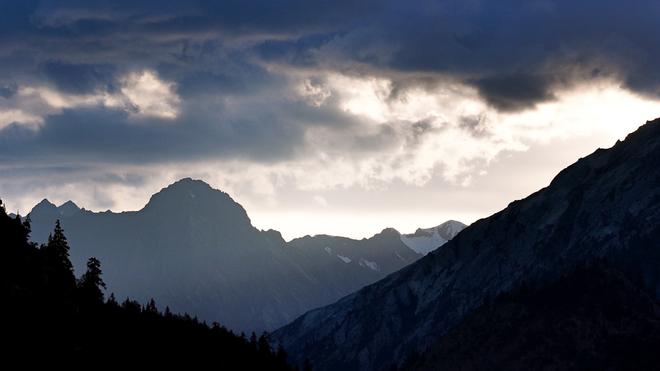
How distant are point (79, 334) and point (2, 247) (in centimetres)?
2582

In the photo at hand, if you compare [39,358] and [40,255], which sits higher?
[40,255]

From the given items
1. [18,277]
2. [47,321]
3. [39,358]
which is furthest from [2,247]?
[39,358]

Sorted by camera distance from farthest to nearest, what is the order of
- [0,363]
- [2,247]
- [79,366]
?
[2,247], [79,366], [0,363]

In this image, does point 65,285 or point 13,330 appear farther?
point 65,285

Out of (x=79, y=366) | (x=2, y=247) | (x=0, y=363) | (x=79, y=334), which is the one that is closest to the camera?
(x=0, y=363)

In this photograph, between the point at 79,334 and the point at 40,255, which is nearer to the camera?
the point at 79,334

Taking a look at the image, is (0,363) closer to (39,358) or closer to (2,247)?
(39,358)

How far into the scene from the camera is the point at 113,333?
19525 cm

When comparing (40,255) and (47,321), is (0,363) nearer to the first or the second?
(47,321)

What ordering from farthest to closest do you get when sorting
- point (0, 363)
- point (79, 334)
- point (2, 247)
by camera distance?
point (2, 247) < point (79, 334) < point (0, 363)

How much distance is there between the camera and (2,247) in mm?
188375

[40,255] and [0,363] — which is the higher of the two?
[40,255]

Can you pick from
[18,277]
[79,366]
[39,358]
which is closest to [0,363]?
[39,358]

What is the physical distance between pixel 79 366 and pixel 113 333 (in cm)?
2941
